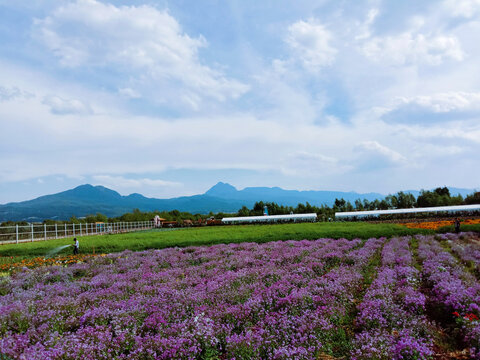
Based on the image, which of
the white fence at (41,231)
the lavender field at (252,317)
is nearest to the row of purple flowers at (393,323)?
the lavender field at (252,317)

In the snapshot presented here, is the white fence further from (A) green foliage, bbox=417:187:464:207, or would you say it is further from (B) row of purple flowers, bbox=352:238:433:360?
(A) green foliage, bbox=417:187:464:207

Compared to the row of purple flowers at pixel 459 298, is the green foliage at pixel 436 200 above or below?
above

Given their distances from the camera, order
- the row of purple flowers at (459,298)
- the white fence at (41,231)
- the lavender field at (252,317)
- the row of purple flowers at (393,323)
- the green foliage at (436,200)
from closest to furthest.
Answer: the row of purple flowers at (393,323) → the lavender field at (252,317) → the row of purple flowers at (459,298) → the white fence at (41,231) → the green foliage at (436,200)

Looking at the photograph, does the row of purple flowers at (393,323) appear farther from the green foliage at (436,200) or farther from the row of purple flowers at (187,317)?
the green foliage at (436,200)

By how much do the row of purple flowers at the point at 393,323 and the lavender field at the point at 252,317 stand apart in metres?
0.02

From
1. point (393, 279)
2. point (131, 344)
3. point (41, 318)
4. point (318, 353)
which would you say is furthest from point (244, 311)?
point (393, 279)

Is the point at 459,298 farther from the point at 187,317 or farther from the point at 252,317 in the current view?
the point at 187,317

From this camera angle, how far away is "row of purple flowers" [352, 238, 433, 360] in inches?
221

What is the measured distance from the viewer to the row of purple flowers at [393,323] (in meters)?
5.62

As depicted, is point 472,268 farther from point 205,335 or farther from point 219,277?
point 205,335

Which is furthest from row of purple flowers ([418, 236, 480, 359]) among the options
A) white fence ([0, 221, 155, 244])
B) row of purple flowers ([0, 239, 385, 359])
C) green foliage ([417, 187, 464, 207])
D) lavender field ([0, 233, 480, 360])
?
green foliage ([417, 187, 464, 207])

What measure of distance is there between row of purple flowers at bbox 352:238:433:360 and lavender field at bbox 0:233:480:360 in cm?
2

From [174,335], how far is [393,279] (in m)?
7.77

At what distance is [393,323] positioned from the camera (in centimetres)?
721
